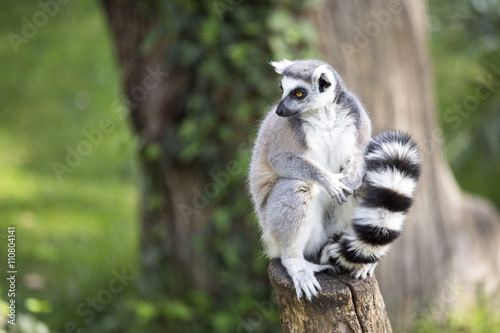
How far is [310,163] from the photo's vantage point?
3.03m

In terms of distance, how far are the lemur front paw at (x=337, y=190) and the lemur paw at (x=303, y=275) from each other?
364mm

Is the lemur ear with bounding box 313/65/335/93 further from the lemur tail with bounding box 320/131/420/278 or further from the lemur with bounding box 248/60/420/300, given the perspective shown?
the lemur tail with bounding box 320/131/420/278

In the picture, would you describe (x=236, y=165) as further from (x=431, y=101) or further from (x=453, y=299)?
(x=453, y=299)

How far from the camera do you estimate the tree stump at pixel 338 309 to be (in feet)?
8.95

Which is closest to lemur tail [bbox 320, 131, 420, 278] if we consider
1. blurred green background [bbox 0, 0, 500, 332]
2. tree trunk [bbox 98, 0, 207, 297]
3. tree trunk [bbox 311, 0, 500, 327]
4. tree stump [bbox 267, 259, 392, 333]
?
tree stump [bbox 267, 259, 392, 333]

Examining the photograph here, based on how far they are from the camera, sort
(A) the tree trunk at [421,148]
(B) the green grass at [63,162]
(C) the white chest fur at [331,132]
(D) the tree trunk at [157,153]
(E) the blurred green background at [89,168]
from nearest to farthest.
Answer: (C) the white chest fur at [331,132] → (A) the tree trunk at [421,148] → (D) the tree trunk at [157,153] → (E) the blurred green background at [89,168] → (B) the green grass at [63,162]

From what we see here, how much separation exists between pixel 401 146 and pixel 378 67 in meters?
2.58

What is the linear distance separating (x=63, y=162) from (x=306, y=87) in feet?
22.6

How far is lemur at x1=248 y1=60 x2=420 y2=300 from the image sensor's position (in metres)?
2.79

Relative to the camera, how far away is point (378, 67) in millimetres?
5246

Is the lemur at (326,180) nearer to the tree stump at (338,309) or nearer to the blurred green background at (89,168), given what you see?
the tree stump at (338,309)

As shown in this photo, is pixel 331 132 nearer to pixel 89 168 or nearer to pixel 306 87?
pixel 306 87

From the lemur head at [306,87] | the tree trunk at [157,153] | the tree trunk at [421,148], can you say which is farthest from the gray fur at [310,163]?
the tree trunk at [157,153]

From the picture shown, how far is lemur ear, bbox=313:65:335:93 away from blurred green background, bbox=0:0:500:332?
193cm
